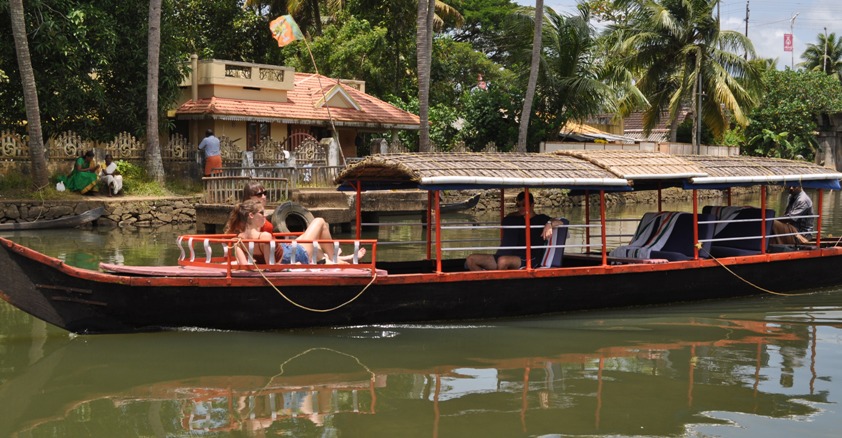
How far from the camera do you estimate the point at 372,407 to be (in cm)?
688

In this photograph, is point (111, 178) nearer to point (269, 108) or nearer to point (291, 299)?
point (269, 108)

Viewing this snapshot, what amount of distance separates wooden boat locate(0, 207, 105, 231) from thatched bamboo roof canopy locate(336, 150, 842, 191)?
38.3 ft

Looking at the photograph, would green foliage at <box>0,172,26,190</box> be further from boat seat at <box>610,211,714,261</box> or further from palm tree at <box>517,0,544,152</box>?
boat seat at <box>610,211,714,261</box>

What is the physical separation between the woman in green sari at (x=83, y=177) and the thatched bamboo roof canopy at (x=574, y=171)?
13.3 metres

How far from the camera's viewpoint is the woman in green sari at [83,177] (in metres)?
21.8

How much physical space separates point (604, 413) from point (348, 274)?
10.2 feet

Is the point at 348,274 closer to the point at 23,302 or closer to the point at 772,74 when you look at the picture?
the point at 23,302

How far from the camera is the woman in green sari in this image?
71.5 ft

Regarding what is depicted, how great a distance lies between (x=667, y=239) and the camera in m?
11.1

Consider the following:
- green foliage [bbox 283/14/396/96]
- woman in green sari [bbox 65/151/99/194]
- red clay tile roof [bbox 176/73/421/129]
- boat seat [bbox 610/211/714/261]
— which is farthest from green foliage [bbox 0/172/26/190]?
boat seat [bbox 610/211/714/261]

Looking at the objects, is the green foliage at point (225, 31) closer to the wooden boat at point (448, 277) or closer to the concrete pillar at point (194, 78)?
the concrete pillar at point (194, 78)

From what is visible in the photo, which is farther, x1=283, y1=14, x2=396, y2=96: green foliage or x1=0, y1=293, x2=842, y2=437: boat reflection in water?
x1=283, y1=14, x2=396, y2=96: green foliage

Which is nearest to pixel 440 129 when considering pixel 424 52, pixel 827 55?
pixel 424 52

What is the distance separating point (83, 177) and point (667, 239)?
15617 millimetres
